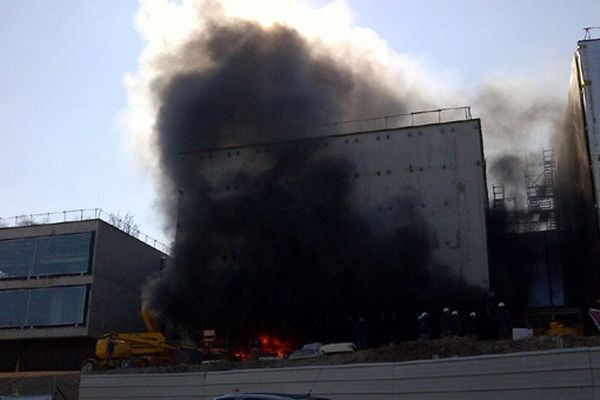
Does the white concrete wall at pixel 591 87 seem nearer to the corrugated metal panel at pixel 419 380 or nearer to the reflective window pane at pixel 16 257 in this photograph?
the corrugated metal panel at pixel 419 380

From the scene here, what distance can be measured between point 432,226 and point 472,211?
6.82ft

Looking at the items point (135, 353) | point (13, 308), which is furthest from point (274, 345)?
point (13, 308)

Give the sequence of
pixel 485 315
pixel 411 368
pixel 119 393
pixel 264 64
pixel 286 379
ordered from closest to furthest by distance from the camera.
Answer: pixel 411 368
pixel 286 379
pixel 119 393
pixel 485 315
pixel 264 64

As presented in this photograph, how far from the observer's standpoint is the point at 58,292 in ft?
129

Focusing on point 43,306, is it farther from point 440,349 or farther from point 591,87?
point 591,87

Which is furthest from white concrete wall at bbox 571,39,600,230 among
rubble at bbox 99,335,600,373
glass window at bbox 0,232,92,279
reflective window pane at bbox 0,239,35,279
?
reflective window pane at bbox 0,239,35,279

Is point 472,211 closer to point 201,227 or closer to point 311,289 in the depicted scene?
point 311,289

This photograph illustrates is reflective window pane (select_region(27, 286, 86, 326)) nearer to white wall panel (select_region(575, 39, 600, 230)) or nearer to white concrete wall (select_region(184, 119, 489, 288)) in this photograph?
white concrete wall (select_region(184, 119, 489, 288))

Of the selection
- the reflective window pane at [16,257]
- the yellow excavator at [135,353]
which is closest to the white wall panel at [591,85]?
the yellow excavator at [135,353]

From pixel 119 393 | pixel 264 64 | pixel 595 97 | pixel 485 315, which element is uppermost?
pixel 264 64

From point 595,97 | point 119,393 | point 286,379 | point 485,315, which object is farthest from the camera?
point 485,315

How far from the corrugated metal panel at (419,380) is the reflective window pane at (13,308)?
1776cm

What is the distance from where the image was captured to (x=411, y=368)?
18438 mm

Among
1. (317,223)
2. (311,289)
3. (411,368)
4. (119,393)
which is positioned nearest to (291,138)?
(317,223)
